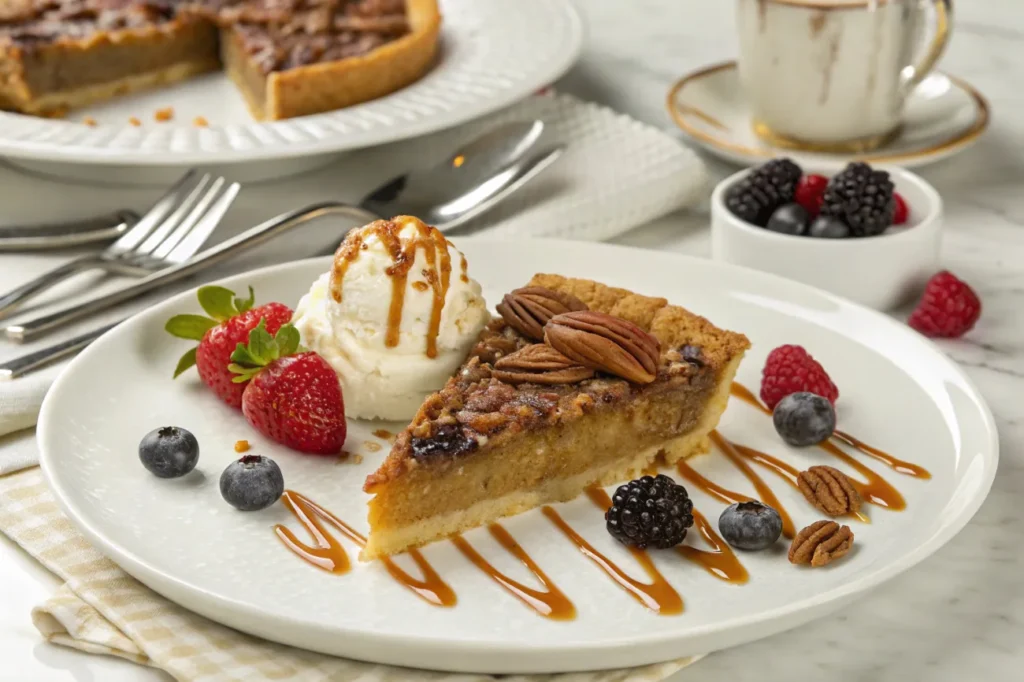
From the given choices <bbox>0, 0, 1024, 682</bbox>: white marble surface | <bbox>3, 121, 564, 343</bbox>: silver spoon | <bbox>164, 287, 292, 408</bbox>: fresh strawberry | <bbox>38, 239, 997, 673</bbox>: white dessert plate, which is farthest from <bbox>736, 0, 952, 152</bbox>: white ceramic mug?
<bbox>164, 287, 292, 408</bbox>: fresh strawberry

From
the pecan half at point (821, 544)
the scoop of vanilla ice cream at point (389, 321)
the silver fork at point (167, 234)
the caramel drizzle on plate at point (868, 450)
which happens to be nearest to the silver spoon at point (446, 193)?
the silver fork at point (167, 234)

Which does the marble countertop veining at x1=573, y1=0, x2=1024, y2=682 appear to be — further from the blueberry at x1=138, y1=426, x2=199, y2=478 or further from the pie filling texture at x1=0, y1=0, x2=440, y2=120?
the blueberry at x1=138, y1=426, x2=199, y2=478

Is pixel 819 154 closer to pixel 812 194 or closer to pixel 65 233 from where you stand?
pixel 812 194

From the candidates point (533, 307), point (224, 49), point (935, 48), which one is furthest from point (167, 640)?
point (224, 49)

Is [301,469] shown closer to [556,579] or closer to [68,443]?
[68,443]

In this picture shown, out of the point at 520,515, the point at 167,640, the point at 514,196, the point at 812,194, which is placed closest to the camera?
the point at 167,640

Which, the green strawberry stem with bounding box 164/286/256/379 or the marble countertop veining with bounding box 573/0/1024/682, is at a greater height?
the green strawberry stem with bounding box 164/286/256/379
